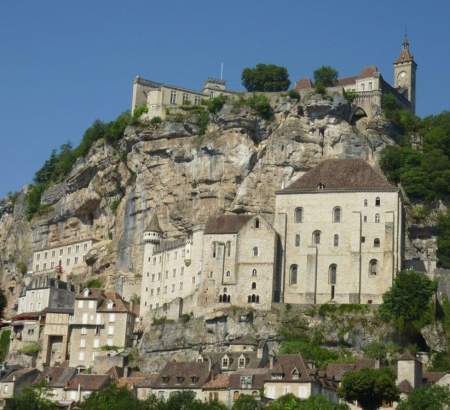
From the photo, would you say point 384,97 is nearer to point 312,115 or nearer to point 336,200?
point 312,115

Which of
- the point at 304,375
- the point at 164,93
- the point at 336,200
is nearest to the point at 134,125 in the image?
the point at 164,93

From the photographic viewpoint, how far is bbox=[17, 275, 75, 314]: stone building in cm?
11894

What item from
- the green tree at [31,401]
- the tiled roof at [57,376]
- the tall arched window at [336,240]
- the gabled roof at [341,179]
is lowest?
the green tree at [31,401]

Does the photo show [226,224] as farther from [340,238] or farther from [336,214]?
[340,238]

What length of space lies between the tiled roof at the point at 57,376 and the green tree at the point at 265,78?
45313 mm

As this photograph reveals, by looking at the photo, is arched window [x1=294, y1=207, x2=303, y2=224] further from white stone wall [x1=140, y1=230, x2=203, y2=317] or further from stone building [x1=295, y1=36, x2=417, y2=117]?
stone building [x1=295, y1=36, x2=417, y2=117]

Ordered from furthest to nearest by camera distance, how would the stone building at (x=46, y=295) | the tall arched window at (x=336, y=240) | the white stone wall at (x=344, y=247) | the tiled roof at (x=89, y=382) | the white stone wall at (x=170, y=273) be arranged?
the stone building at (x=46, y=295) < the white stone wall at (x=170, y=273) < the tall arched window at (x=336, y=240) < the white stone wall at (x=344, y=247) < the tiled roof at (x=89, y=382)

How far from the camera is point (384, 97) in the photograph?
124312mm

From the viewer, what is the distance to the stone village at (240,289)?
91.3 m

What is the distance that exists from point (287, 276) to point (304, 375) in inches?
725

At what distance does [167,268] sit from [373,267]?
20918mm

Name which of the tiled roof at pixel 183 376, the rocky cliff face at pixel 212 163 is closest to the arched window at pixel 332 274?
the rocky cliff face at pixel 212 163

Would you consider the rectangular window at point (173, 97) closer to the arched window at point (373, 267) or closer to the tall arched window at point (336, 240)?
the tall arched window at point (336, 240)

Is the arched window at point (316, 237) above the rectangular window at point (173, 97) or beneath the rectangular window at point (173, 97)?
beneath
